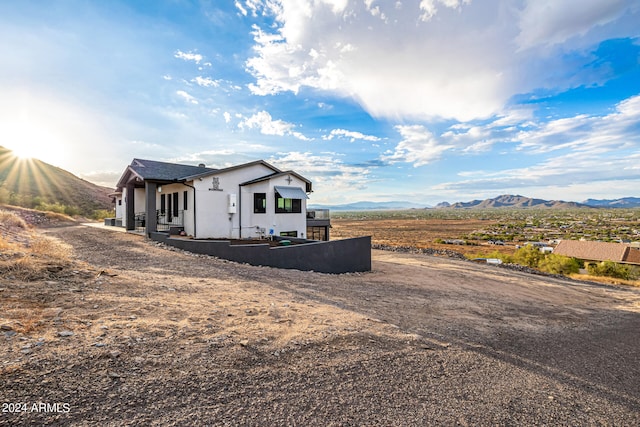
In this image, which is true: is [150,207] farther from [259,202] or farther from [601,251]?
[601,251]

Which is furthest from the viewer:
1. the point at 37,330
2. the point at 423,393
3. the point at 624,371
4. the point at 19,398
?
the point at 624,371

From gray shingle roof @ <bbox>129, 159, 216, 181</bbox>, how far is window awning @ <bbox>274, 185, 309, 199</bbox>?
3.81 metres

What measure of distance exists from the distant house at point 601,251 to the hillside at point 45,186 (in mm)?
56874

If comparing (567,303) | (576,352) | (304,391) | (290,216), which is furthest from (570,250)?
(304,391)

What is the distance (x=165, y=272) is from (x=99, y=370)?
5.47 metres

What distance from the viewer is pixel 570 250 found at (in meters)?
29.7

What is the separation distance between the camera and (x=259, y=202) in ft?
56.0

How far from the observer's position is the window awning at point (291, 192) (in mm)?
16750

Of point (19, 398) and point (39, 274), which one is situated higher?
point (39, 274)

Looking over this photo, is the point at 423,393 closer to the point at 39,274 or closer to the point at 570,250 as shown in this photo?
the point at 39,274

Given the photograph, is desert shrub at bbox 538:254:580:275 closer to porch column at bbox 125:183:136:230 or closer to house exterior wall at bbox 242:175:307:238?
house exterior wall at bbox 242:175:307:238

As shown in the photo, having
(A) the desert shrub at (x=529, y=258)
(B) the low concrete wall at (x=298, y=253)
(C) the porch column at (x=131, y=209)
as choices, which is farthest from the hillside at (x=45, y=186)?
(A) the desert shrub at (x=529, y=258)

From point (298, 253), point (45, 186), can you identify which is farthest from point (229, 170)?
point (45, 186)

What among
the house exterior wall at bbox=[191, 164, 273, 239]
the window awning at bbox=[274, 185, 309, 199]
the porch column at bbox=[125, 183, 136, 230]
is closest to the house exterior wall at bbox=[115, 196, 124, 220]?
the porch column at bbox=[125, 183, 136, 230]
